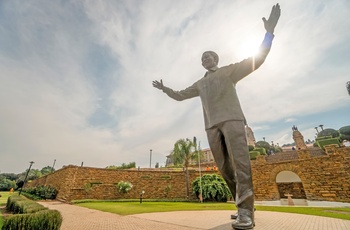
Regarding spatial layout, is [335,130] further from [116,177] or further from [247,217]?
[247,217]

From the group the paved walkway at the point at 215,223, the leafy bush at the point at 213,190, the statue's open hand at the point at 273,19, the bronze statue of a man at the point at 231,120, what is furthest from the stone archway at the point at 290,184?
the statue's open hand at the point at 273,19

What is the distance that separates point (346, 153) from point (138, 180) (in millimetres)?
20142

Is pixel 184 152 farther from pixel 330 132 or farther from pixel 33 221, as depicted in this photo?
pixel 330 132

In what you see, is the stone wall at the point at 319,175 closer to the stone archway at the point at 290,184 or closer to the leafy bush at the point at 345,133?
the stone archway at the point at 290,184

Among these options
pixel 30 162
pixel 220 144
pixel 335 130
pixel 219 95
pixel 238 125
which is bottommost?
pixel 220 144

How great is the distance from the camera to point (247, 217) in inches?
98.0

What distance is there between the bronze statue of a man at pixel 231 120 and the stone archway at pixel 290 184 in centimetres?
2018

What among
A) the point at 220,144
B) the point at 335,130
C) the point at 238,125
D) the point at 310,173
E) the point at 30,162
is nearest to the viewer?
the point at 238,125

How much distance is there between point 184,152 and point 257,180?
27.6 feet

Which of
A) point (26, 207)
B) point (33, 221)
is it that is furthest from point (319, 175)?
point (26, 207)

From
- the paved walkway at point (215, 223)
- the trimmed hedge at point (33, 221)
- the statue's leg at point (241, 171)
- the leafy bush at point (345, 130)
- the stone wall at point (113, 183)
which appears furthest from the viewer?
the leafy bush at point (345, 130)

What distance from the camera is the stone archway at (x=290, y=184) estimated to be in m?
20.1

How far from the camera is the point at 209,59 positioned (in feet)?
11.4

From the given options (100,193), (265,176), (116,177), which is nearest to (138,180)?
(116,177)
